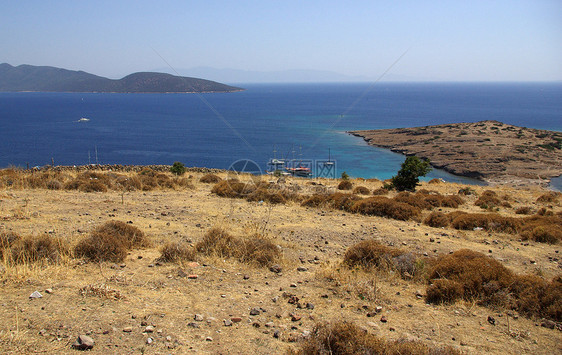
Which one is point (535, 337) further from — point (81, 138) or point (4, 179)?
point (81, 138)

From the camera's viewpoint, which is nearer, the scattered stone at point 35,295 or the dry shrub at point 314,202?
the scattered stone at point 35,295

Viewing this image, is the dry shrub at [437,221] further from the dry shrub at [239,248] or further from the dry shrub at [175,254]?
the dry shrub at [175,254]

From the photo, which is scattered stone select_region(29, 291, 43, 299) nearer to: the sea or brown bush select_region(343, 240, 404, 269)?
brown bush select_region(343, 240, 404, 269)

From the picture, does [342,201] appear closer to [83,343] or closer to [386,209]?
[386,209]

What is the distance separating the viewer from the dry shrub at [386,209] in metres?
12.4

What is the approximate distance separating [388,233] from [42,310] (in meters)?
8.51

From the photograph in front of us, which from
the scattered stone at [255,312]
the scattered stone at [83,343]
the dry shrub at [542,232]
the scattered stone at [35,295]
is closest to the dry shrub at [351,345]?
the scattered stone at [255,312]

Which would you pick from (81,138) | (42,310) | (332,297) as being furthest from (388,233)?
(81,138)

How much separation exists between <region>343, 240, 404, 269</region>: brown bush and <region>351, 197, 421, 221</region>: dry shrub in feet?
16.3

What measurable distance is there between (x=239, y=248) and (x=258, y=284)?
A: 1325 mm

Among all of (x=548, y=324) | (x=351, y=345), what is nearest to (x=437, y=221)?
(x=548, y=324)

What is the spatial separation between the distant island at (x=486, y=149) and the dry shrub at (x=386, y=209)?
51877 mm

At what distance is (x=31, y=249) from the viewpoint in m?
6.82

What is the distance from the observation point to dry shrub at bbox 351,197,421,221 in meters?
12.4
